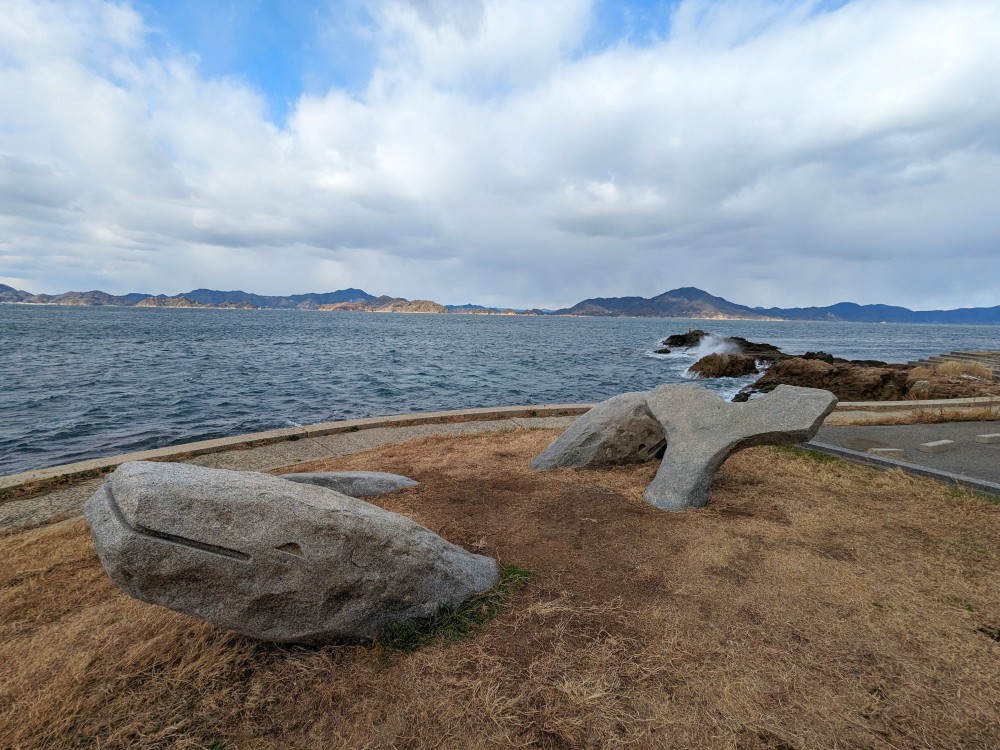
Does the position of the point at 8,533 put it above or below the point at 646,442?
below

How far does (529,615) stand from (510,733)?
0.92m

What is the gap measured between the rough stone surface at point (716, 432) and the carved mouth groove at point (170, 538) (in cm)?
401

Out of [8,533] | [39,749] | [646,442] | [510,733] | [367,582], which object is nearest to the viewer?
[39,749]

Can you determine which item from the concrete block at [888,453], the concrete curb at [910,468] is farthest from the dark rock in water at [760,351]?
the concrete curb at [910,468]

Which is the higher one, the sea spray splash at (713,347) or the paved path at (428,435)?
the paved path at (428,435)

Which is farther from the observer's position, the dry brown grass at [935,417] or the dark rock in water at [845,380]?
the dark rock in water at [845,380]

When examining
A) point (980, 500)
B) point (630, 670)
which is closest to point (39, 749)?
point (630, 670)

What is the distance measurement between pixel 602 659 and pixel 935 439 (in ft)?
28.4

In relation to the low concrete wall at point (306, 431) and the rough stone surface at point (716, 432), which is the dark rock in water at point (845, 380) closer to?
the low concrete wall at point (306, 431)

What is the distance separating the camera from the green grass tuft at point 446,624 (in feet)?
9.89

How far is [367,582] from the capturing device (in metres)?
3.02

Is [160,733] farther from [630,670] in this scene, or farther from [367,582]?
[630,670]

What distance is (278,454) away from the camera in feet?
26.5

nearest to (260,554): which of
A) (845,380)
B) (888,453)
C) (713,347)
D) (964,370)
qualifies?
(888,453)
